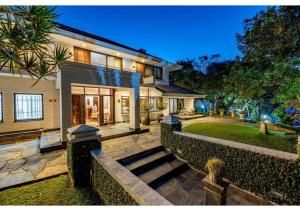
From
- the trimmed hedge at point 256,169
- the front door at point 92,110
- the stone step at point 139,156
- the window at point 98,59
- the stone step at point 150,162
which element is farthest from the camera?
the window at point 98,59

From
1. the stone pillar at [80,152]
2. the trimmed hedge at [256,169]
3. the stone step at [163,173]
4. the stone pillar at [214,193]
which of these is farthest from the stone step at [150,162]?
the stone pillar at [214,193]

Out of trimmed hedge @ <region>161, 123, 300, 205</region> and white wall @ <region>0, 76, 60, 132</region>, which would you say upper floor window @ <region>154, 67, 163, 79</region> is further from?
trimmed hedge @ <region>161, 123, 300, 205</region>

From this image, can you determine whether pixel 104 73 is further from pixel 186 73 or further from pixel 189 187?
pixel 186 73

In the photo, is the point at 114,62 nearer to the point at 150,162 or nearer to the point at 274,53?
the point at 150,162

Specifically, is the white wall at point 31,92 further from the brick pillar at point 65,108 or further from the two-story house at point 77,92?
the brick pillar at point 65,108

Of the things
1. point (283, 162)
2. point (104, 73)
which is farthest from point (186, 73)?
point (283, 162)

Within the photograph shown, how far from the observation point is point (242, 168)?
15.9ft

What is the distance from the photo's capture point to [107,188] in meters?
3.64

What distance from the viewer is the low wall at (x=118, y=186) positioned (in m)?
2.54

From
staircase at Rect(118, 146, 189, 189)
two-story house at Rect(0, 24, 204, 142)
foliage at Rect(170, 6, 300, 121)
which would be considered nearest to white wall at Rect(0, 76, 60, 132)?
two-story house at Rect(0, 24, 204, 142)

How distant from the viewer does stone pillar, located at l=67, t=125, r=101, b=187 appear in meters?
4.34

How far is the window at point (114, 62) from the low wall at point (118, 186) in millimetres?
10471

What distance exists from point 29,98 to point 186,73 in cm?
2094

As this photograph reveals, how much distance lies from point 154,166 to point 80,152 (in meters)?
2.99
